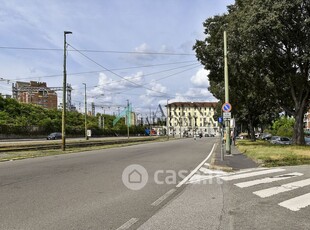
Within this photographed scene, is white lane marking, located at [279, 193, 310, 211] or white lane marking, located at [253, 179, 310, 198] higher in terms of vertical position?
white lane marking, located at [253, 179, 310, 198]

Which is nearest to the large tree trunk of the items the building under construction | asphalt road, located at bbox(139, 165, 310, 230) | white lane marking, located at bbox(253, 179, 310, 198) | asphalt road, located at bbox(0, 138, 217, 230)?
asphalt road, located at bbox(139, 165, 310, 230)

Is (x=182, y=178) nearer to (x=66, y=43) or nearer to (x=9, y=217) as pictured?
(x=9, y=217)

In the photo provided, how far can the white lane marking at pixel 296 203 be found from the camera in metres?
8.23

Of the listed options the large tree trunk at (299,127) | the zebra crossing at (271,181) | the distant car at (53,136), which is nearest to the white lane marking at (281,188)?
the zebra crossing at (271,181)

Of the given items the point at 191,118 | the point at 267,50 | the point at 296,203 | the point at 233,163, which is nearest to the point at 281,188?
the point at 296,203

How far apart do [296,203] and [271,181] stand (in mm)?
3471

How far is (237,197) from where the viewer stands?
9445mm

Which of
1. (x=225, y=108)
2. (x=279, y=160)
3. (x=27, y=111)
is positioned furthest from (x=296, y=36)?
(x=27, y=111)

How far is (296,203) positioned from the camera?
8.65m

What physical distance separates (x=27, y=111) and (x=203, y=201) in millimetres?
88077

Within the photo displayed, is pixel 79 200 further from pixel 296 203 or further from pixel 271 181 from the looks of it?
pixel 271 181

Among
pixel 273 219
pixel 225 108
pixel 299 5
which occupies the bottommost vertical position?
pixel 273 219

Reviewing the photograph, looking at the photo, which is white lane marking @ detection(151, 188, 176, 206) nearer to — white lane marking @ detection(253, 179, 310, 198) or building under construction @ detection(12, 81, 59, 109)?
white lane marking @ detection(253, 179, 310, 198)

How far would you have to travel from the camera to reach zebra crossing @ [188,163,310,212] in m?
8.85
